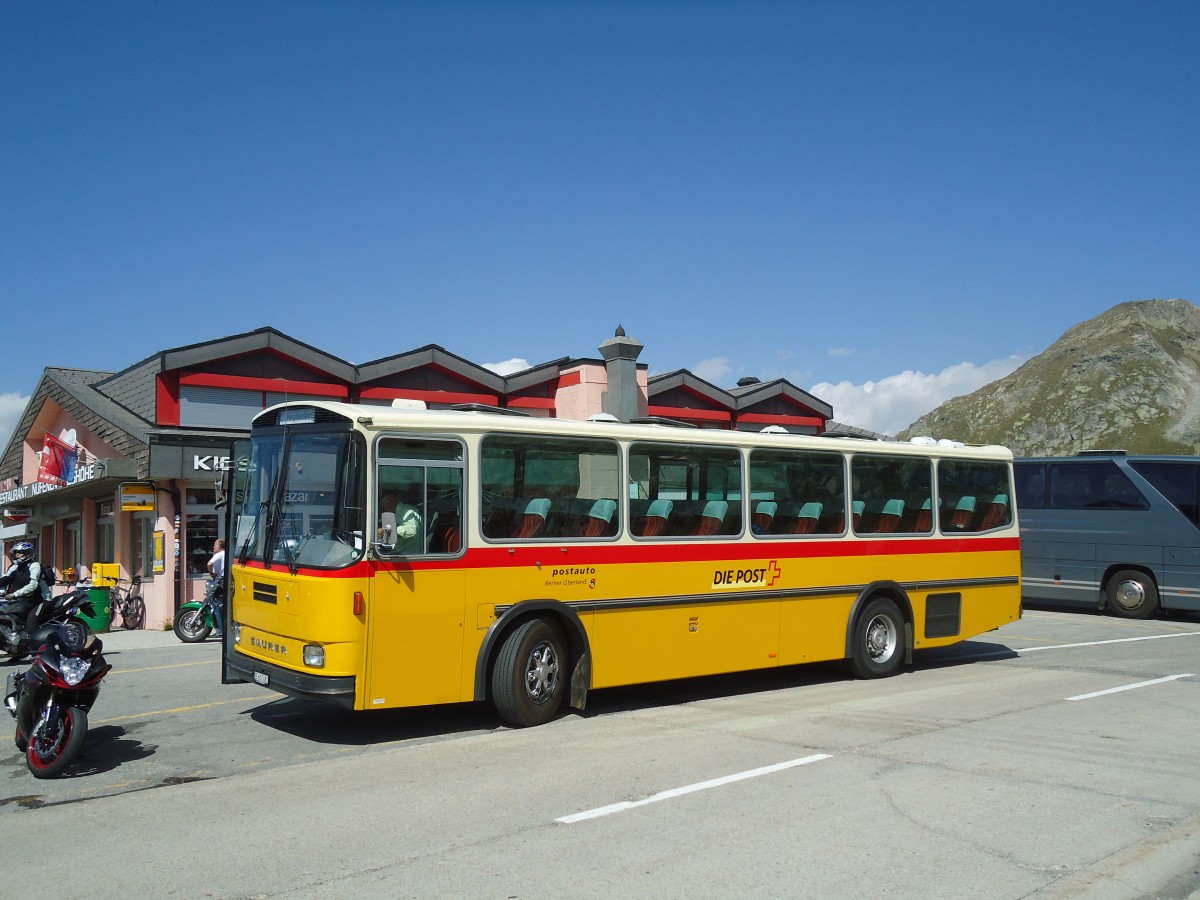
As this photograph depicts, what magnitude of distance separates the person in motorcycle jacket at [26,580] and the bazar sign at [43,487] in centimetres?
724

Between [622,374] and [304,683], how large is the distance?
54.9ft

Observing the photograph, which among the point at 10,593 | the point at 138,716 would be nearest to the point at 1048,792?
the point at 138,716

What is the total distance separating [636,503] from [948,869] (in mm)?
5244

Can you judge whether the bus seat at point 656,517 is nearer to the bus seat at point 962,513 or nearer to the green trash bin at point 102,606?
the bus seat at point 962,513

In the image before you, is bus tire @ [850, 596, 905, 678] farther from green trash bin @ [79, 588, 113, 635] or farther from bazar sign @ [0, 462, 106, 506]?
bazar sign @ [0, 462, 106, 506]

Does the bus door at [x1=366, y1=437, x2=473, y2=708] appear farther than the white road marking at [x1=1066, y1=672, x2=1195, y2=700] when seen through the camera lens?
No

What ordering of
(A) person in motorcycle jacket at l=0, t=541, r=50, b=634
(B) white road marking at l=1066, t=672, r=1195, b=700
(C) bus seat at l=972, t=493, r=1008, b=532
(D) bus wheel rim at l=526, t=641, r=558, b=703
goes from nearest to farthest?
(D) bus wheel rim at l=526, t=641, r=558, b=703
(B) white road marking at l=1066, t=672, r=1195, b=700
(A) person in motorcycle jacket at l=0, t=541, r=50, b=634
(C) bus seat at l=972, t=493, r=1008, b=532

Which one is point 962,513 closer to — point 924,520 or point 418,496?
point 924,520

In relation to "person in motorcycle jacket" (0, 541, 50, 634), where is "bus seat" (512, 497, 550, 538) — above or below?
above

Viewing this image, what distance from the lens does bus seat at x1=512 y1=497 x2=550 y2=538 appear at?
30.9 feet

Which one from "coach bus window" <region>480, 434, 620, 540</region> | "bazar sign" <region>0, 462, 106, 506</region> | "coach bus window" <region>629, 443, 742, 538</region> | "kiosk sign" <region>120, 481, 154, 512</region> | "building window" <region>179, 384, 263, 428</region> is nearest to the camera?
"coach bus window" <region>480, 434, 620, 540</region>

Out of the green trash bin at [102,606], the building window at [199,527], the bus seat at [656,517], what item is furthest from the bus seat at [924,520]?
the green trash bin at [102,606]

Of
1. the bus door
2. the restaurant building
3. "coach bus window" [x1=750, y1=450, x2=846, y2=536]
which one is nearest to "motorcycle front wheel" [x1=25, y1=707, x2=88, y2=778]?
the bus door

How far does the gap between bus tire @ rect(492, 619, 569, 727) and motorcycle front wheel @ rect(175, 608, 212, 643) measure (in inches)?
435
